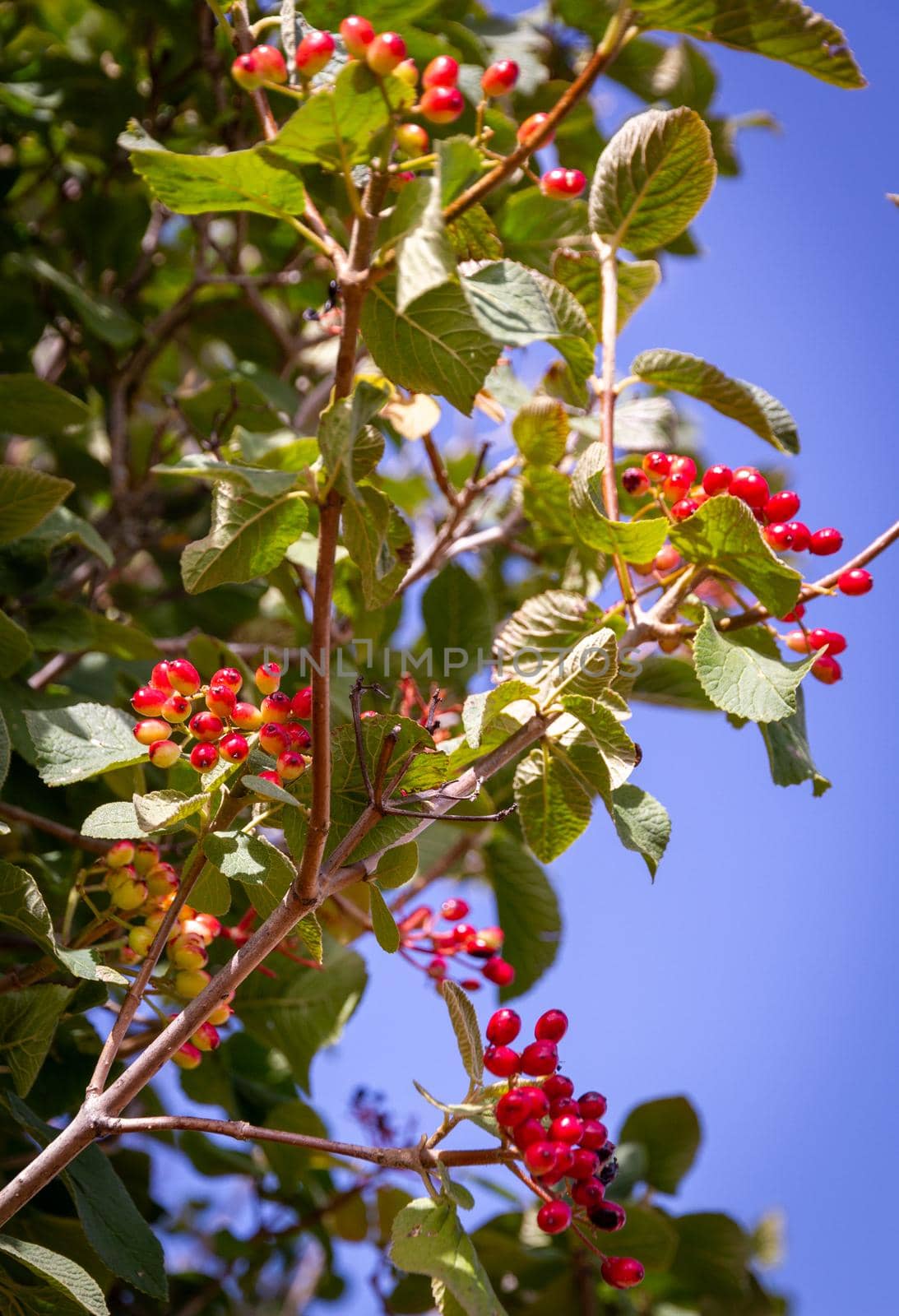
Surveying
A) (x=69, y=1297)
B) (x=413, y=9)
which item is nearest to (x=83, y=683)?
(x=69, y=1297)

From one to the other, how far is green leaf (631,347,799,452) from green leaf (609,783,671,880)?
Answer: 0.50 meters

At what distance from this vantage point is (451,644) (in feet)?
6.47

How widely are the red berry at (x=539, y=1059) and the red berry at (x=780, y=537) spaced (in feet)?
1.97

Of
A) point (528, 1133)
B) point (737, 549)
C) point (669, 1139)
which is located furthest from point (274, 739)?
point (669, 1139)

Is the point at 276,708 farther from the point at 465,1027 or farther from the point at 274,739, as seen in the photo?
the point at 465,1027

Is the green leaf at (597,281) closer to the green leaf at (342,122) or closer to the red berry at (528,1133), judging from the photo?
the green leaf at (342,122)

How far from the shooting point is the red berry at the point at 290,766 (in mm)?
1103

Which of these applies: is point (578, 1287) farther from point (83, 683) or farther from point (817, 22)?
point (817, 22)

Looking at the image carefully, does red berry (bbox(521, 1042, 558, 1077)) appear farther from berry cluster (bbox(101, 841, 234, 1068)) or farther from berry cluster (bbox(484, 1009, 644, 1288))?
berry cluster (bbox(101, 841, 234, 1068))

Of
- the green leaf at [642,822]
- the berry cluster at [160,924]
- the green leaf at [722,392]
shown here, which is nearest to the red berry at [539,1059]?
the green leaf at [642,822]

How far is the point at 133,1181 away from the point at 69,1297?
80 centimetres

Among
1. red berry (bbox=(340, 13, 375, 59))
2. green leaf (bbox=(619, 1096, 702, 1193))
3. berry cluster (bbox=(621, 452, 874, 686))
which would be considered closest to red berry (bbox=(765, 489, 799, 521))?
berry cluster (bbox=(621, 452, 874, 686))

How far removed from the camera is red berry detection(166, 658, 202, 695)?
46.1 inches

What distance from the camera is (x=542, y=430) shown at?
1723mm
